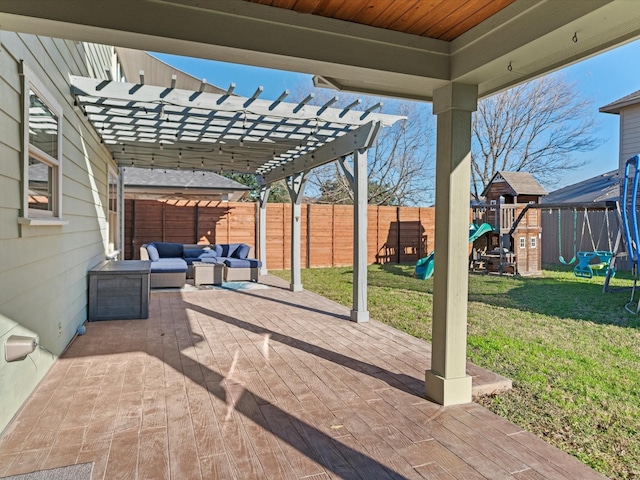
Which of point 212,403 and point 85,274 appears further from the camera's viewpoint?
point 85,274

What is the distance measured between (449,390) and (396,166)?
19393 millimetres

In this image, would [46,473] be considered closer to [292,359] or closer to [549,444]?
[292,359]

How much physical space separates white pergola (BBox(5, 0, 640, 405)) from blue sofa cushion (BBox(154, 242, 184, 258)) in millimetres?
8059

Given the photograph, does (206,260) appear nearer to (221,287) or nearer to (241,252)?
(241,252)

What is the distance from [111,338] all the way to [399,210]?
10691 mm

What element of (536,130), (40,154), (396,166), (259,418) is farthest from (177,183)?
(536,130)

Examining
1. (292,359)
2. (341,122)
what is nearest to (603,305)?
(341,122)

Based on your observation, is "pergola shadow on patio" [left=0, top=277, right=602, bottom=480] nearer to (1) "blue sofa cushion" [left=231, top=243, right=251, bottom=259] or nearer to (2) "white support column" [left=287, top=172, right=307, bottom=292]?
(2) "white support column" [left=287, top=172, right=307, bottom=292]

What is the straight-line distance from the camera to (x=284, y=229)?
41.4 ft

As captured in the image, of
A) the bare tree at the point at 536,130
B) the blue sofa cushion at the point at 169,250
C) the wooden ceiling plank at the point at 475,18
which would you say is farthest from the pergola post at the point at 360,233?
the bare tree at the point at 536,130

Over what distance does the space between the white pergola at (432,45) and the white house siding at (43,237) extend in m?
1.03

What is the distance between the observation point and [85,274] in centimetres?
549

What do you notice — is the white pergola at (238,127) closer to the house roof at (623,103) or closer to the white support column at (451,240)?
the white support column at (451,240)

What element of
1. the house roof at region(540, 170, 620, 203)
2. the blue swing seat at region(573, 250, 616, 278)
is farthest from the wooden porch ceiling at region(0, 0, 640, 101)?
the house roof at region(540, 170, 620, 203)
